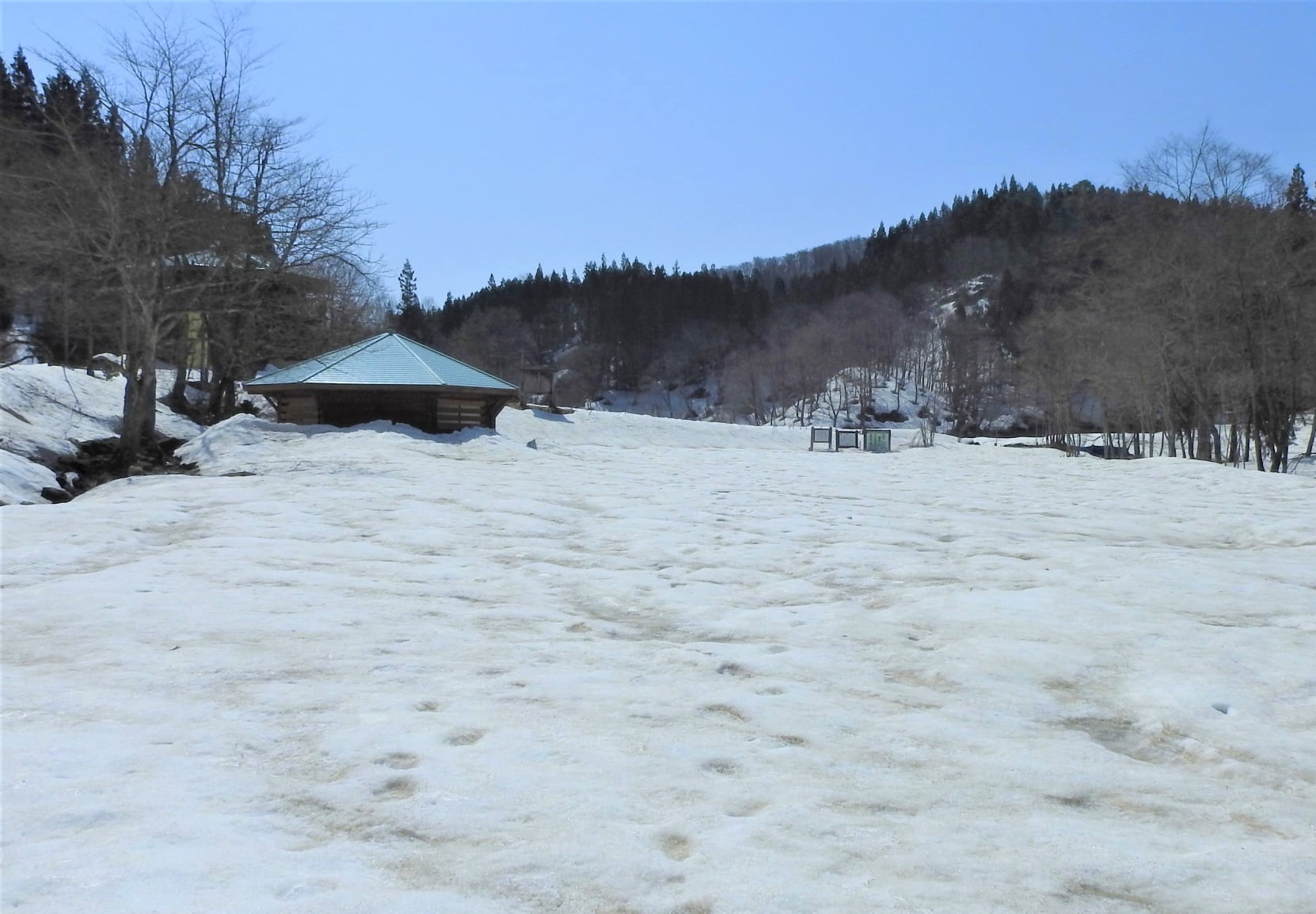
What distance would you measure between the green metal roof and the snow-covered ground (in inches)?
461

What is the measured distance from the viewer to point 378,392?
67.3 ft

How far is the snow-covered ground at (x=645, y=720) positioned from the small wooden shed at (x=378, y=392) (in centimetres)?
1165

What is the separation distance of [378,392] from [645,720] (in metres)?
18.3

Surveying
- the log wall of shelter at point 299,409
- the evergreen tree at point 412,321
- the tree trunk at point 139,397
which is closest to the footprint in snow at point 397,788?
the tree trunk at point 139,397

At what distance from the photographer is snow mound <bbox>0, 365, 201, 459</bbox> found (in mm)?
14906

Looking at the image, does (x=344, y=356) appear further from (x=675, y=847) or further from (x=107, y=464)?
(x=675, y=847)

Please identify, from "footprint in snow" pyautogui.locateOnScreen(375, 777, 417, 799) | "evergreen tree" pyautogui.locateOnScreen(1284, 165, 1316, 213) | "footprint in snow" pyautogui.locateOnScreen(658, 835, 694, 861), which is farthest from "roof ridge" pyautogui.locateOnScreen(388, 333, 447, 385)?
"evergreen tree" pyautogui.locateOnScreen(1284, 165, 1316, 213)

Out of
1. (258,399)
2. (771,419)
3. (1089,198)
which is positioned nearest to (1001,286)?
(771,419)

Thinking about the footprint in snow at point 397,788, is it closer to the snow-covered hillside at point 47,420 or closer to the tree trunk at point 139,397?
the snow-covered hillside at point 47,420

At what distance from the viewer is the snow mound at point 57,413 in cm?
1491

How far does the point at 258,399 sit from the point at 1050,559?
2889 centimetres

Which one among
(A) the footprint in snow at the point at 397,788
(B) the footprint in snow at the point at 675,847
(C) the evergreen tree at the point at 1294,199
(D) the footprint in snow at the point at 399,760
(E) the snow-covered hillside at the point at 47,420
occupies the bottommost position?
(B) the footprint in snow at the point at 675,847

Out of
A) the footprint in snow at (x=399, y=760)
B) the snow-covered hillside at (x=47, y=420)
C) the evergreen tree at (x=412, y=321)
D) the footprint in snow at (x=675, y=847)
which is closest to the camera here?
the footprint in snow at (x=675, y=847)

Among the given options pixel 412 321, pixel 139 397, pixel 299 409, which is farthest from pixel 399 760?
pixel 412 321
